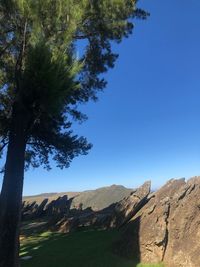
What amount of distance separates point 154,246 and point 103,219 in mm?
9402

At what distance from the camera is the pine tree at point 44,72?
1323 cm

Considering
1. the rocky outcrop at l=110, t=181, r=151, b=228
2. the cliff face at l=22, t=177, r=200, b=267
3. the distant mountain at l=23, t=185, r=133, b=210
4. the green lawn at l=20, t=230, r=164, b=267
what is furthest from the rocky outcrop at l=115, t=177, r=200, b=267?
the distant mountain at l=23, t=185, r=133, b=210

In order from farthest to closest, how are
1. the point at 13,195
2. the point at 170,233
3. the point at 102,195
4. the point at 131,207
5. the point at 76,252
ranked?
the point at 102,195, the point at 131,207, the point at 76,252, the point at 13,195, the point at 170,233

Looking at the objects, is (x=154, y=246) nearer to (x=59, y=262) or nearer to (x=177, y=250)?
(x=177, y=250)

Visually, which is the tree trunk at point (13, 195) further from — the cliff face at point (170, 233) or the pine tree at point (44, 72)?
the cliff face at point (170, 233)

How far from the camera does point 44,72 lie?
13.0m

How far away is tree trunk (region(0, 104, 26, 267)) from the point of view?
41.6 feet

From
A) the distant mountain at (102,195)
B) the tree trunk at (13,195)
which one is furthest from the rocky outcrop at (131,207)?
the distant mountain at (102,195)

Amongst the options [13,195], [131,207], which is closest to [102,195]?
[131,207]

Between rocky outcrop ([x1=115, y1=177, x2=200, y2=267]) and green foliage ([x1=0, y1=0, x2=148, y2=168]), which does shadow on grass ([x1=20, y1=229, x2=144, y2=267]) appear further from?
green foliage ([x1=0, y1=0, x2=148, y2=168])

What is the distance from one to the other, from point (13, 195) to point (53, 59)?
5340 millimetres

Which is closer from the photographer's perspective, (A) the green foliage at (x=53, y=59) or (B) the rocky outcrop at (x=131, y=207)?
(A) the green foliage at (x=53, y=59)

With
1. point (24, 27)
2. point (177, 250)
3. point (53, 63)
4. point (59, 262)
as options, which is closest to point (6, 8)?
point (24, 27)

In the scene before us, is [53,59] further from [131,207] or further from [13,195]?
[131,207]
